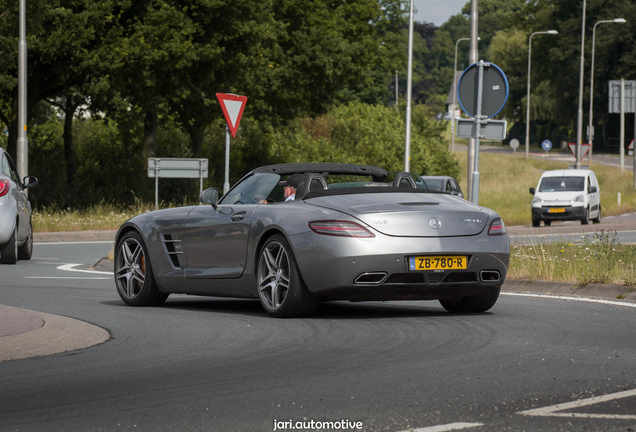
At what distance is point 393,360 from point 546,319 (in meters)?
2.74

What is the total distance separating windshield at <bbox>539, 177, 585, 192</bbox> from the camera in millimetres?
33938

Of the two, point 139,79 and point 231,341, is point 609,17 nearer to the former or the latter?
point 139,79

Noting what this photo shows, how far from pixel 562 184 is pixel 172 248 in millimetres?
25964

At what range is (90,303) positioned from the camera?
10.5 m

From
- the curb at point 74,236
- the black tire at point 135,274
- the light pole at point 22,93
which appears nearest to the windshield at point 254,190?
the black tire at point 135,274

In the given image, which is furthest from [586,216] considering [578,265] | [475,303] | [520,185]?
[520,185]

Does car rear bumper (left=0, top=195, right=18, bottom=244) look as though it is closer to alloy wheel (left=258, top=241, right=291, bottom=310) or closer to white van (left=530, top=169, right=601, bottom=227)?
alloy wheel (left=258, top=241, right=291, bottom=310)

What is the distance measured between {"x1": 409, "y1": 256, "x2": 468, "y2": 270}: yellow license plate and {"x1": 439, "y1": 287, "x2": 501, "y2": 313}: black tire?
758 mm

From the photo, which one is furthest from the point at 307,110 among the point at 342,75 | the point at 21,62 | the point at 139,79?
the point at 21,62

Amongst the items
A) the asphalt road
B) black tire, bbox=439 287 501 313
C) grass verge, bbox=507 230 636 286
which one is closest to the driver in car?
the asphalt road

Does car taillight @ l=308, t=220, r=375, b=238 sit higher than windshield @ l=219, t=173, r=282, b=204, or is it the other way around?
windshield @ l=219, t=173, r=282, b=204

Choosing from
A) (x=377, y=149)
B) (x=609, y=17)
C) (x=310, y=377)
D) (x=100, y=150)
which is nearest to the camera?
(x=310, y=377)
